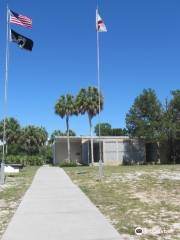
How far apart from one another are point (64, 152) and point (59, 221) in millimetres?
43824

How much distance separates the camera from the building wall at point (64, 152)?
52.7 metres

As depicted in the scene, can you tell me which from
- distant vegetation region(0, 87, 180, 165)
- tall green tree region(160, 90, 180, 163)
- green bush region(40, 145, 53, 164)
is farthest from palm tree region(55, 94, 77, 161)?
green bush region(40, 145, 53, 164)

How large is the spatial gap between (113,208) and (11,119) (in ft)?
191

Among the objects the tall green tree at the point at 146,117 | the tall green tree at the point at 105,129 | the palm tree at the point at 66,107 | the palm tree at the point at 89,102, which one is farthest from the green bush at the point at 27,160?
the tall green tree at the point at 105,129

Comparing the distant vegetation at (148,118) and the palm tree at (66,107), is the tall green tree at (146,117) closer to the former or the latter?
the distant vegetation at (148,118)

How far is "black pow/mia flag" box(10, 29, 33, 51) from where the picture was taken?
22.3 metres

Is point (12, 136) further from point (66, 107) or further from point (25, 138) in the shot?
point (66, 107)

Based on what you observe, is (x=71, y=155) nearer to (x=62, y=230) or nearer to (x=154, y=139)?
(x=154, y=139)

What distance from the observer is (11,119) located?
6825 centimetres

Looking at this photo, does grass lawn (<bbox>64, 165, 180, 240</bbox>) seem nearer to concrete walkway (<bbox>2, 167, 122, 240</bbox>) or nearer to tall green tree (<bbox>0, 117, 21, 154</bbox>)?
concrete walkway (<bbox>2, 167, 122, 240</bbox>)

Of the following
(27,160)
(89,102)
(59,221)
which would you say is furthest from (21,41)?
(27,160)

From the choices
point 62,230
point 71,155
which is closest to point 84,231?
point 62,230

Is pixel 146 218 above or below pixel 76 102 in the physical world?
below

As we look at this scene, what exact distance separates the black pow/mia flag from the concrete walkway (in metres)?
10.7
